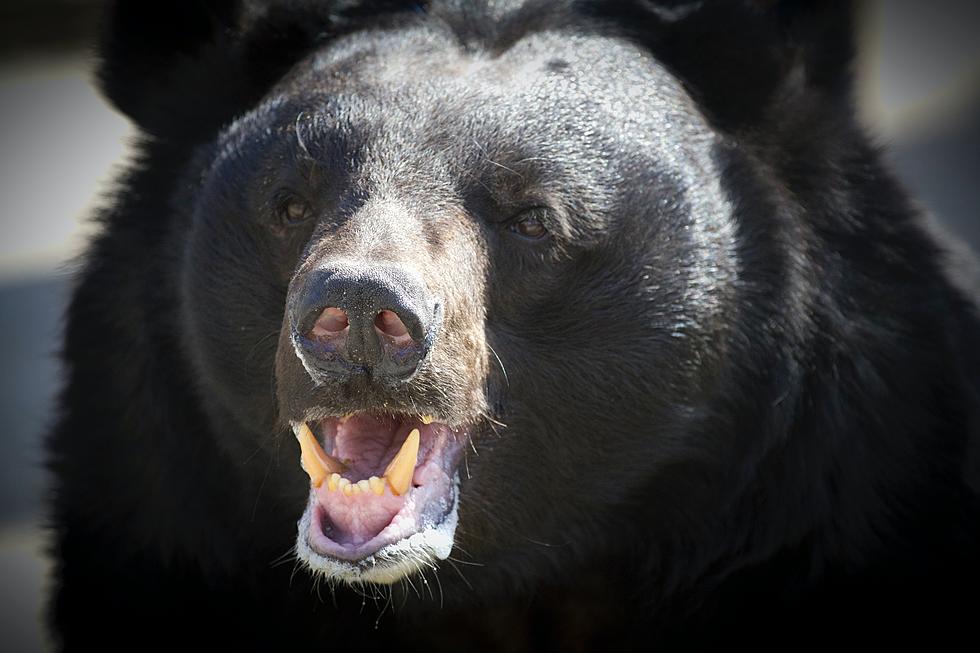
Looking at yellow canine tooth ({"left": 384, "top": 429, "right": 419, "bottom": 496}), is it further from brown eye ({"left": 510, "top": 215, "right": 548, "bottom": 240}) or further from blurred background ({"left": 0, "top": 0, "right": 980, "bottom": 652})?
blurred background ({"left": 0, "top": 0, "right": 980, "bottom": 652})

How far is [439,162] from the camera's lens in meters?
3.47

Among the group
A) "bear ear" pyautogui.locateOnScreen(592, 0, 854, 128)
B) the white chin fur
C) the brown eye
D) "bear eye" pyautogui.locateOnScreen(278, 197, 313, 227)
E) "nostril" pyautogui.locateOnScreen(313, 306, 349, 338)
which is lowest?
the white chin fur

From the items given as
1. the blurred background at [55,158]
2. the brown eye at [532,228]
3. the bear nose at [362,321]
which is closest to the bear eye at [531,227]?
the brown eye at [532,228]

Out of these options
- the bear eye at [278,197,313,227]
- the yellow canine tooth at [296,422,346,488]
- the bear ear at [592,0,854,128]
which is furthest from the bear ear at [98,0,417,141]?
the yellow canine tooth at [296,422,346,488]

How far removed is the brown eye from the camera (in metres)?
3.48

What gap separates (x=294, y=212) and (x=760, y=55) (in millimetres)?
1347

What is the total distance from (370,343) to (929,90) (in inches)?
321

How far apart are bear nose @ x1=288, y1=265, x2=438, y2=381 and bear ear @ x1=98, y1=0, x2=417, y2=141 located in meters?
1.19

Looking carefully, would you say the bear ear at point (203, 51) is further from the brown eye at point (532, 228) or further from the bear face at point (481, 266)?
the brown eye at point (532, 228)

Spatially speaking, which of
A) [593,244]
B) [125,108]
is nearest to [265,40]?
[125,108]

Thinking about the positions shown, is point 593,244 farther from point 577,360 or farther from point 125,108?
point 125,108

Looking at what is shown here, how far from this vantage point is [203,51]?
4160mm

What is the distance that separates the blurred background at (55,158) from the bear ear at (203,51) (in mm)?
2301

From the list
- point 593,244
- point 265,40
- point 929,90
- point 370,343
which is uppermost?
point 929,90
